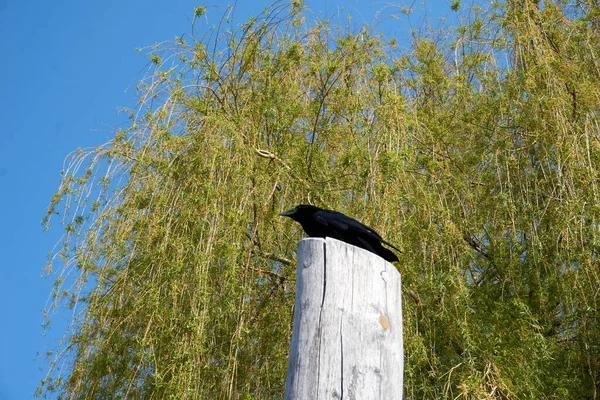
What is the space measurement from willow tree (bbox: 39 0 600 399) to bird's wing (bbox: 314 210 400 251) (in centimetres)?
73

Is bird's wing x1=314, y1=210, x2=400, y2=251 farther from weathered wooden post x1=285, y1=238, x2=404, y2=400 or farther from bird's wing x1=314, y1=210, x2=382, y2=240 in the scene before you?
weathered wooden post x1=285, y1=238, x2=404, y2=400

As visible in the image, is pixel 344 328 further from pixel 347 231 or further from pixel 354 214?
pixel 354 214

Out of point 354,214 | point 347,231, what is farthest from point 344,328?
point 354,214

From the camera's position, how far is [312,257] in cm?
224

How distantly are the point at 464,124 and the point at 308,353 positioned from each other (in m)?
3.29

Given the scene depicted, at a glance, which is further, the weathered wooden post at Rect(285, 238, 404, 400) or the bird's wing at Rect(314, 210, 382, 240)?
the bird's wing at Rect(314, 210, 382, 240)

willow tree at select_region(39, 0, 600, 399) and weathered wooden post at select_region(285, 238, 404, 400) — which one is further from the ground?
willow tree at select_region(39, 0, 600, 399)

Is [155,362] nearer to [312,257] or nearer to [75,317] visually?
[75,317]

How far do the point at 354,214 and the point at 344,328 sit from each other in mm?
1839

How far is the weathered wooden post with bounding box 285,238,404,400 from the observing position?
6.86ft

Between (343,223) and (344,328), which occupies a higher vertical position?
(343,223)

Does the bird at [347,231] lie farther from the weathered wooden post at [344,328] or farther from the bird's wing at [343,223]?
the weathered wooden post at [344,328]

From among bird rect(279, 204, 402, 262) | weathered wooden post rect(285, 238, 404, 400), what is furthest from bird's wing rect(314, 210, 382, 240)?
weathered wooden post rect(285, 238, 404, 400)

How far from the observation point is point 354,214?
3943 millimetres
